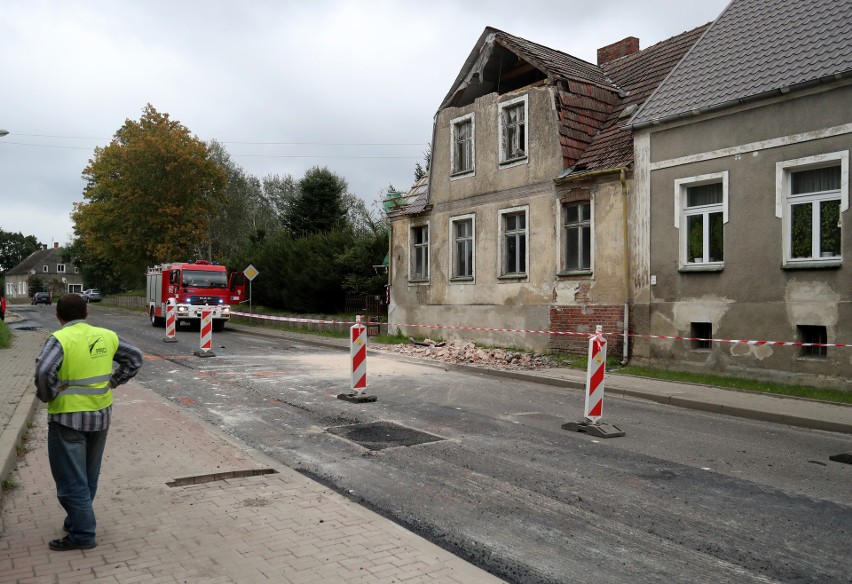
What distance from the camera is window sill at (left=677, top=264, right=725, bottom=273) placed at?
45.9 ft

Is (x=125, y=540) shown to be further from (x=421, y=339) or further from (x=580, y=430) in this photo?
(x=421, y=339)

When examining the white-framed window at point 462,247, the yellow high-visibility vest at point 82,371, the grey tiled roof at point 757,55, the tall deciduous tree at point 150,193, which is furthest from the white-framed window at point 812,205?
the tall deciduous tree at point 150,193

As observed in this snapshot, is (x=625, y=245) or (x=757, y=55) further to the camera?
(x=625, y=245)

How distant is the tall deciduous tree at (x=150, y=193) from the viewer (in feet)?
142

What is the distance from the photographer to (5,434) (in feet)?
24.3

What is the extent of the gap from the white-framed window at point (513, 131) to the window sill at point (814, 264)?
796 cm

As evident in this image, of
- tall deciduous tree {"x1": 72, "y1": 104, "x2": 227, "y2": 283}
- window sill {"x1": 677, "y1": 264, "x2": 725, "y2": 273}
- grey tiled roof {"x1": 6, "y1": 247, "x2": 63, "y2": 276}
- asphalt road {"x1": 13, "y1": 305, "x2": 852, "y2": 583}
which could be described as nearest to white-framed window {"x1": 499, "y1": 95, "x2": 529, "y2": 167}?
window sill {"x1": 677, "y1": 264, "x2": 725, "y2": 273}

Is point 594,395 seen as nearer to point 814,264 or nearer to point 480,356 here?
point 814,264

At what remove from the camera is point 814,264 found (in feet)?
41.0

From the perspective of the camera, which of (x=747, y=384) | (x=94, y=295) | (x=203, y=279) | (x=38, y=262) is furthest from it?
(x=38, y=262)

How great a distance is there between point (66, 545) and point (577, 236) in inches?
592

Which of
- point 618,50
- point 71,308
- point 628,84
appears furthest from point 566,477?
point 618,50

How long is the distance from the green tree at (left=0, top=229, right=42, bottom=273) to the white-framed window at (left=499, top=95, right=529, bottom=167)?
12977 cm

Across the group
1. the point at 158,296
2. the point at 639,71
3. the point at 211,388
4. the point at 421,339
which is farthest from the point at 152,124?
the point at 211,388
